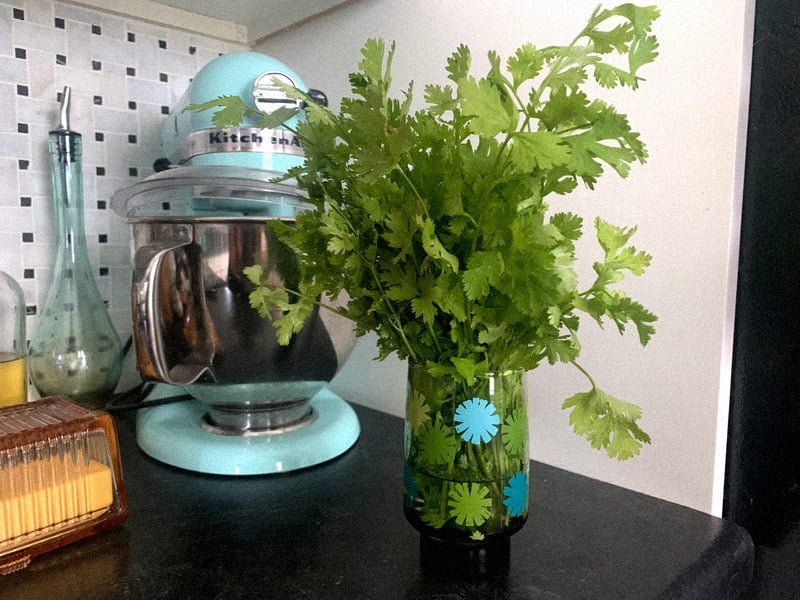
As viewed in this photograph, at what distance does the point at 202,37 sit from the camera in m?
0.97

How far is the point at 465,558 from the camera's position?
1.47 ft

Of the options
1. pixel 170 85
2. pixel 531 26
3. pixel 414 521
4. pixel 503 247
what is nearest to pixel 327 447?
pixel 414 521

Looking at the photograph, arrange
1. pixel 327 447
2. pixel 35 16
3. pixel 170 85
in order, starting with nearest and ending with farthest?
1. pixel 327 447
2. pixel 35 16
3. pixel 170 85

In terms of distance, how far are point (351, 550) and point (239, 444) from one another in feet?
0.65

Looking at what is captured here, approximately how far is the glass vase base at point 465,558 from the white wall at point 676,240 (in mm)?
206

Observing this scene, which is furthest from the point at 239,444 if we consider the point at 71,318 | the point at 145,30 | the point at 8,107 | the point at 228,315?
the point at 145,30

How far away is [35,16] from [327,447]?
2.27ft

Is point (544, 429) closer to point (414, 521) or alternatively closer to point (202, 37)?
point (414, 521)

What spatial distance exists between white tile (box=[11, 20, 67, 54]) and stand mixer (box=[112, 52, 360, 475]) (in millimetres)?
271

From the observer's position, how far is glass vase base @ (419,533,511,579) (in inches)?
16.9

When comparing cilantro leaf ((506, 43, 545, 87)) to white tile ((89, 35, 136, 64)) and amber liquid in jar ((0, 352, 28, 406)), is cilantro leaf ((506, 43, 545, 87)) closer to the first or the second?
amber liquid in jar ((0, 352, 28, 406))

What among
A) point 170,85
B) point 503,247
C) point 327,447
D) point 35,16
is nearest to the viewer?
point 503,247

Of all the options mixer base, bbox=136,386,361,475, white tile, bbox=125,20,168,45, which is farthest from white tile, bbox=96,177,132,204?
mixer base, bbox=136,386,361,475

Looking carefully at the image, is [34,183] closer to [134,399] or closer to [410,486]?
[134,399]
